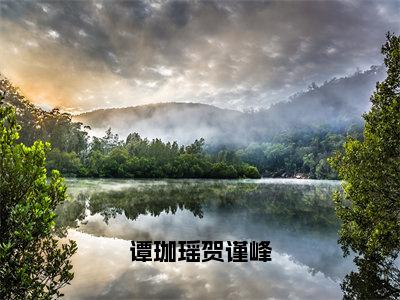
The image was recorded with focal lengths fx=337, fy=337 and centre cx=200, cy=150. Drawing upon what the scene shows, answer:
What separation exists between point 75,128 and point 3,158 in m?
137

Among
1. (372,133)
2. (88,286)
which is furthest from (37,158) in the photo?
(372,133)

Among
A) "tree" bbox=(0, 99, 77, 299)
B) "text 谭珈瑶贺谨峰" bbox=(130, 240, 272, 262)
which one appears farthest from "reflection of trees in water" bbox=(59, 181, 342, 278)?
"tree" bbox=(0, 99, 77, 299)

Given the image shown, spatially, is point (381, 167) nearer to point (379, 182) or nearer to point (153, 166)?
point (379, 182)

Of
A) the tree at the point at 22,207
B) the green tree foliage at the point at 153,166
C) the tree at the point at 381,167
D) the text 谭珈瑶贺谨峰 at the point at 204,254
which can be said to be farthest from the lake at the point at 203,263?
the green tree foliage at the point at 153,166

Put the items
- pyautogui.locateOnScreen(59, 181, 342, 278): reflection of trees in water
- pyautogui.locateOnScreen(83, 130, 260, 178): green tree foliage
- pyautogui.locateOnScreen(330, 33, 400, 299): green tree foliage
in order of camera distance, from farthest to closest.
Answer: pyautogui.locateOnScreen(83, 130, 260, 178): green tree foliage < pyautogui.locateOnScreen(59, 181, 342, 278): reflection of trees in water < pyautogui.locateOnScreen(330, 33, 400, 299): green tree foliage

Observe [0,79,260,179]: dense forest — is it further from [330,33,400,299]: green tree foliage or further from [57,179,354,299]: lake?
[330,33,400,299]: green tree foliage

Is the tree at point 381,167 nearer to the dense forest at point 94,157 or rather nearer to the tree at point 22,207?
the tree at point 22,207

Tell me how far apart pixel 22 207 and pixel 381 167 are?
557 inches

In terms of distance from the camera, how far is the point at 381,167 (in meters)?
15.0

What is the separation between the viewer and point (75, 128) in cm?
13812

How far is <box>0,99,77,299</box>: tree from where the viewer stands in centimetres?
885

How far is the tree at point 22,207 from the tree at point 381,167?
41.5 ft

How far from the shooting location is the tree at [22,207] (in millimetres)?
8852

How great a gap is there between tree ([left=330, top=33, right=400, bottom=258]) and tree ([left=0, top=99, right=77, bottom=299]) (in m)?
12.6
